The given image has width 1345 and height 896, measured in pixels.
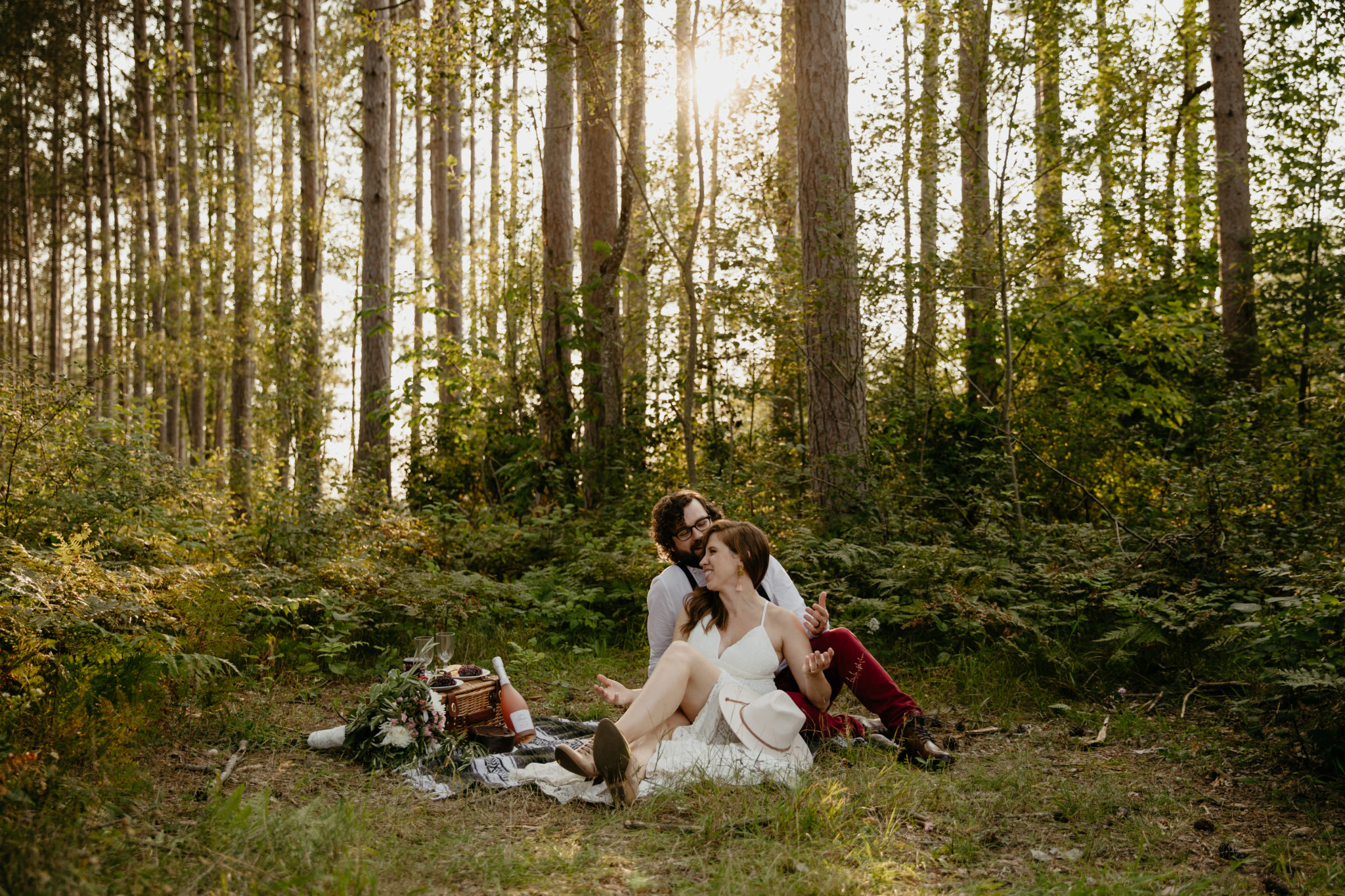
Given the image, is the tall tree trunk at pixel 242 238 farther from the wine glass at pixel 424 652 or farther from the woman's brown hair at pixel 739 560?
the woman's brown hair at pixel 739 560

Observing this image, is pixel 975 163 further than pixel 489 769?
Yes

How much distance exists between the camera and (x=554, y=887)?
2807 mm

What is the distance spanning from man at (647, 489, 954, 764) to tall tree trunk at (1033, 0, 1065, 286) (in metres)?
4.31

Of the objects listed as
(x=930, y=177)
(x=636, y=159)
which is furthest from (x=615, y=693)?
(x=636, y=159)

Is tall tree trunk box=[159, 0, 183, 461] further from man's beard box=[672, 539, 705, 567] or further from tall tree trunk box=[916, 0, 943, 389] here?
man's beard box=[672, 539, 705, 567]

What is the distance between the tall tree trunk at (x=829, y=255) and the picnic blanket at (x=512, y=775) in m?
4.14

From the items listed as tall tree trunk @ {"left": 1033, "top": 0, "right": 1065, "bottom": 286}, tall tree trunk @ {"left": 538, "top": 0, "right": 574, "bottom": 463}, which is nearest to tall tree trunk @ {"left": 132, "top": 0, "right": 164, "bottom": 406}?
tall tree trunk @ {"left": 538, "top": 0, "right": 574, "bottom": 463}

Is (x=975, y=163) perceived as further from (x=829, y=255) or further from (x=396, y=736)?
(x=396, y=736)

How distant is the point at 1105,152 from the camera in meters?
7.31

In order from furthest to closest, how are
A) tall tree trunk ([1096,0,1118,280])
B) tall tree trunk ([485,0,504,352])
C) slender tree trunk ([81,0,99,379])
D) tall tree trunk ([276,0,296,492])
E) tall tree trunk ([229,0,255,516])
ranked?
slender tree trunk ([81,0,99,379]), tall tree trunk ([229,0,255,516]), tall tree trunk ([276,0,296,492]), tall tree trunk ([485,0,504,352]), tall tree trunk ([1096,0,1118,280])

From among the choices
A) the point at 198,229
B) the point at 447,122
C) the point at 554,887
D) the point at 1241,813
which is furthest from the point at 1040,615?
the point at 198,229

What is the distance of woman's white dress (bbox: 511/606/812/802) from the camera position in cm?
374

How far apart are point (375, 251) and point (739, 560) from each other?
9993 millimetres

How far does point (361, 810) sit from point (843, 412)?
591 centimetres
